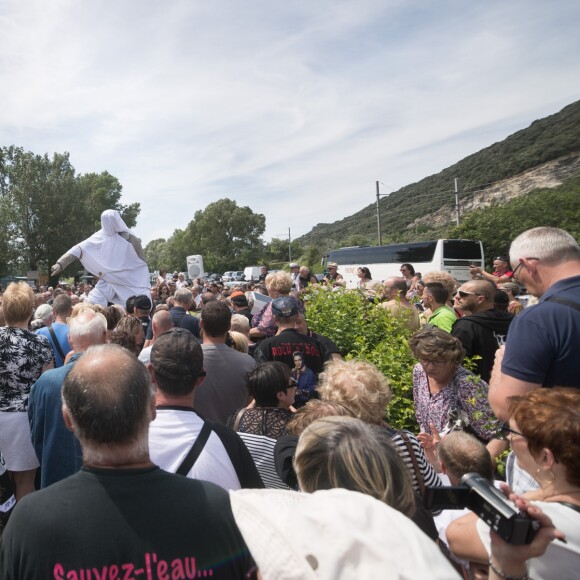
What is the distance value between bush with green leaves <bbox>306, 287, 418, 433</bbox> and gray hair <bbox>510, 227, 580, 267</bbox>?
1878mm

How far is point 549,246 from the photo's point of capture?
7.95 ft

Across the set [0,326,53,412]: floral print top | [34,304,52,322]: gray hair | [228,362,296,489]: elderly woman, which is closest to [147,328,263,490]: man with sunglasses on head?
[228,362,296,489]: elderly woman

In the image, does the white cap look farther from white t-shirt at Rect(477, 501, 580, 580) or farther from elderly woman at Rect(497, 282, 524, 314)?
elderly woman at Rect(497, 282, 524, 314)

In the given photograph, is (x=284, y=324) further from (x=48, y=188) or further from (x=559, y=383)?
(x=48, y=188)

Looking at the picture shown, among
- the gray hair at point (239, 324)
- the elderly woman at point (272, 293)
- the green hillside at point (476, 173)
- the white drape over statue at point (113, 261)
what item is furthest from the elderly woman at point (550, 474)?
the green hillside at point (476, 173)

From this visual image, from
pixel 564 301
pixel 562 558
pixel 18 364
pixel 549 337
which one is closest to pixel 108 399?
pixel 562 558

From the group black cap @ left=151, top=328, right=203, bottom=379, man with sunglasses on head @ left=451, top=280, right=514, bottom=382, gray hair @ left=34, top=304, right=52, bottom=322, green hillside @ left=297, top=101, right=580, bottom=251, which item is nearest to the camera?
black cap @ left=151, top=328, right=203, bottom=379

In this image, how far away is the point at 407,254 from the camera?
24141 mm

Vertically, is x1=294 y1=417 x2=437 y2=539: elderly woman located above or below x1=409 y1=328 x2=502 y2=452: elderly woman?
above

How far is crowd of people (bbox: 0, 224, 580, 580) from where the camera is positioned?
1.06 m

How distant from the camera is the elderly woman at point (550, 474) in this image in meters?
1.41

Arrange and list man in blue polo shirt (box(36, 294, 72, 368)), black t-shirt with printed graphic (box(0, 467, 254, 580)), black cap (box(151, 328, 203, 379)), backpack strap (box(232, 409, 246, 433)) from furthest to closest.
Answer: man in blue polo shirt (box(36, 294, 72, 368))
backpack strap (box(232, 409, 246, 433))
black cap (box(151, 328, 203, 379))
black t-shirt with printed graphic (box(0, 467, 254, 580))

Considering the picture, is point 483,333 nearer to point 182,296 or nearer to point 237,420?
point 237,420

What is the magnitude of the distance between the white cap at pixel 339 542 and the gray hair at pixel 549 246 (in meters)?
1.82
